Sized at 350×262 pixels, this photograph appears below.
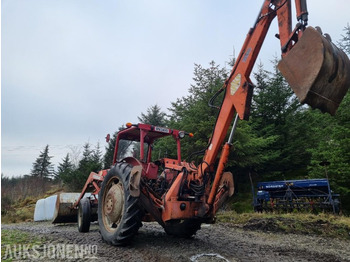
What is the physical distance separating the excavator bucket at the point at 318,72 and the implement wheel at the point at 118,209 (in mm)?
3045

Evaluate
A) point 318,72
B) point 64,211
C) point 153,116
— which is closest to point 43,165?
point 153,116

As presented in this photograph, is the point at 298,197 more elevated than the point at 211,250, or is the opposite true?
the point at 298,197

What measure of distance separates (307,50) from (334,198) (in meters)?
10.3

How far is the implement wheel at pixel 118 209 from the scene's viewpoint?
423 cm

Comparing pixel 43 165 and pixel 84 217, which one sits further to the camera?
pixel 43 165

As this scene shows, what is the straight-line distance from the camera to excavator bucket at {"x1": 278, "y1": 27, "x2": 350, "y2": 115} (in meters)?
2.84

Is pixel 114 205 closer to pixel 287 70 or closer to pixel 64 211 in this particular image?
pixel 287 70

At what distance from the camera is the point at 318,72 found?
281cm

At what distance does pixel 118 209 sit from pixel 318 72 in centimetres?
383

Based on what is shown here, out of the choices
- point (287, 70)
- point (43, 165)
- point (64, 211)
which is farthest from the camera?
point (43, 165)

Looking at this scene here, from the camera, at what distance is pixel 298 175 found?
1566cm

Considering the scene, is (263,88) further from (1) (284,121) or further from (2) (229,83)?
(2) (229,83)

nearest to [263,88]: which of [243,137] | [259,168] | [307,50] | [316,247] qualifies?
[259,168]

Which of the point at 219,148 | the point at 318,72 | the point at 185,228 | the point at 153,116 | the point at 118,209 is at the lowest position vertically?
the point at 185,228
